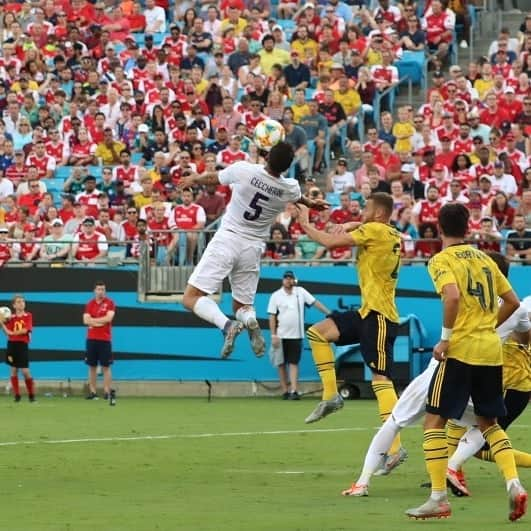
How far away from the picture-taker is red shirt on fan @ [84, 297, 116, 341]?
25.5m

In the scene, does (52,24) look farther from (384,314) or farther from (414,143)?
(384,314)

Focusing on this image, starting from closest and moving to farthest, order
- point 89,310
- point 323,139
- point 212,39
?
1. point 89,310
2. point 323,139
3. point 212,39

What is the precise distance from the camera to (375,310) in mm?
13125

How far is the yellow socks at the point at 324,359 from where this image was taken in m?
13.5

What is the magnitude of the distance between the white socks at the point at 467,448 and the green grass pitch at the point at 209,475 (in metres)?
0.31

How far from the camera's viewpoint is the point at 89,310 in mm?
25734

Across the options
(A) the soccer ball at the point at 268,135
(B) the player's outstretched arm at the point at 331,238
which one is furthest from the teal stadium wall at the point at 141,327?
(B) the player's outstretched arm at the point at 331,238

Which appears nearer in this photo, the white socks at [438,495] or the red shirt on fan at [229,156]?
the white socks at [438,495]

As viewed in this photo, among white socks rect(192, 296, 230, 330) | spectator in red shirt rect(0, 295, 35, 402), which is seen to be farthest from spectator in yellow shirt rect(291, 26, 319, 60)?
white socks rect(192, 296, 230, 330)

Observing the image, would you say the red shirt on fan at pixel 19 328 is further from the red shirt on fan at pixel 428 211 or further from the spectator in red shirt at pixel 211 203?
the red shirt on fan at pixel 428 211

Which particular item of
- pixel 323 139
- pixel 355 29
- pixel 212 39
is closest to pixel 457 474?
pixel 323 139

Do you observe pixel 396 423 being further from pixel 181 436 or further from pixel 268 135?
pixel 181 436

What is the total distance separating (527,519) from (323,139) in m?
17.9

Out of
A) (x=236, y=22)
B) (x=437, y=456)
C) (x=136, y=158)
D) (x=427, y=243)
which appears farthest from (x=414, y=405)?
(x=236, y=22)
